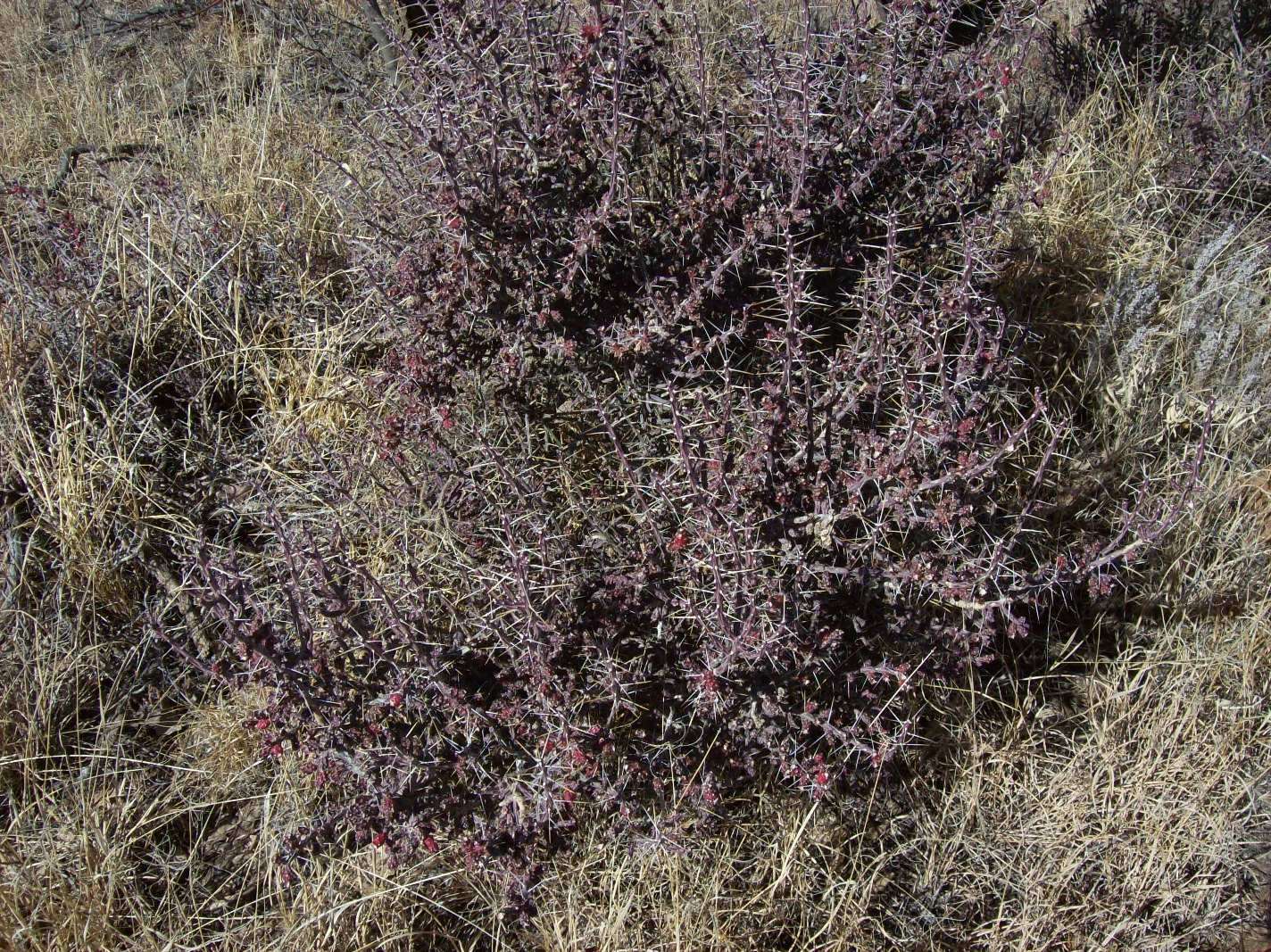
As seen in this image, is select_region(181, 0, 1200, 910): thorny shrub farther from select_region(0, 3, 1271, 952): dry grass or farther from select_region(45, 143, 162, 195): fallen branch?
select_region(45, 143, 162, 195): fallen branch

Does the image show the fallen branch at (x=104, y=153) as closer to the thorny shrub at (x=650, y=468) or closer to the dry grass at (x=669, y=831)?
the dry grass at (x=669, y=831)

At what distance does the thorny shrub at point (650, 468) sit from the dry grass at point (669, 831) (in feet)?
0.52

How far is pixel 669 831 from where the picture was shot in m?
2.18

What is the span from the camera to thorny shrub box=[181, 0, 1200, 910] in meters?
2.16

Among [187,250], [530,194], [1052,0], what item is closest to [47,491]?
[187,250]

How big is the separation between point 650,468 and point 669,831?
A: 32.1 inches

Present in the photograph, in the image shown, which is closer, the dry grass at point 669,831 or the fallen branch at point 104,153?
the dry grass at point 669,831

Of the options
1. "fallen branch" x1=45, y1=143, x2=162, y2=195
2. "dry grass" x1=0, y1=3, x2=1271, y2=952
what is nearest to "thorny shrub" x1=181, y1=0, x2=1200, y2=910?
"dry grass" x1=0, y1=3, x2=1271, y2=952

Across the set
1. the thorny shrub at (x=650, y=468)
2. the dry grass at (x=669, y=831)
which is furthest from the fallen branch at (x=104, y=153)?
the thorny shrub at (x=650, y=468)

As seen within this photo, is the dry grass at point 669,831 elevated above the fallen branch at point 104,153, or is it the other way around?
the fallen branch at point 104,153

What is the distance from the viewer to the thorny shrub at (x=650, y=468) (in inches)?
85.0

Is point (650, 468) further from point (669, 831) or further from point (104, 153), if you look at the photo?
point (104, 153)

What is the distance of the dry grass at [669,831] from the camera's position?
7.16 feet

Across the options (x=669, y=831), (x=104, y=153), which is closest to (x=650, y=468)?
(x=669, y=831)
